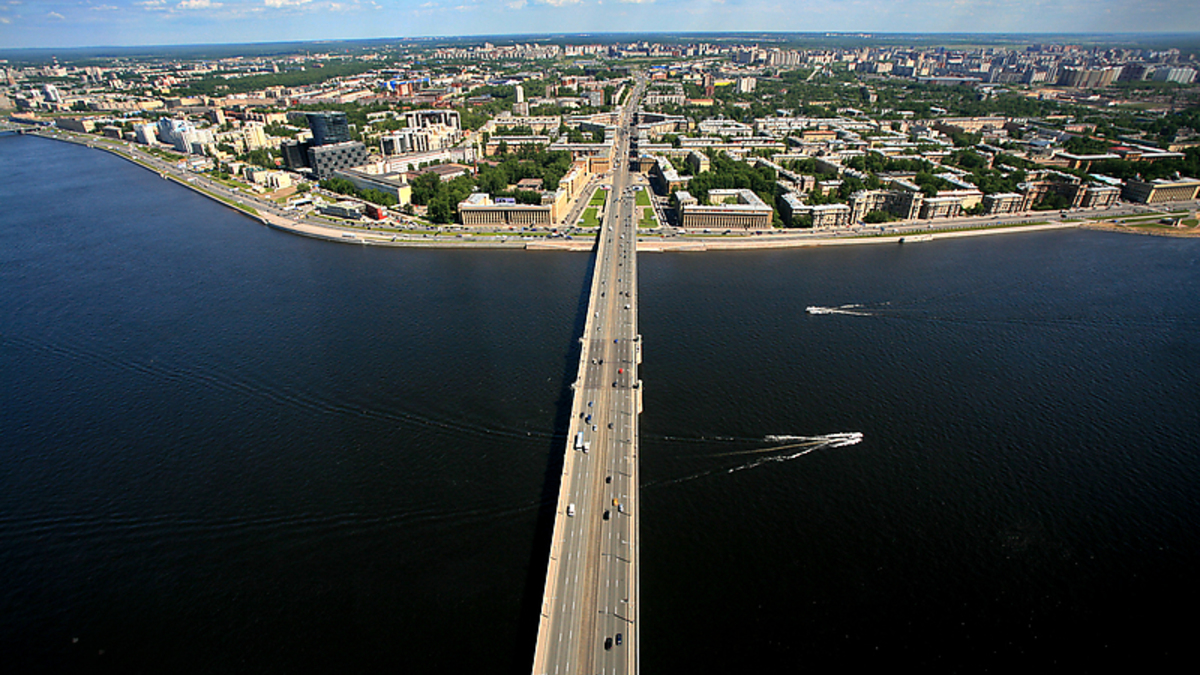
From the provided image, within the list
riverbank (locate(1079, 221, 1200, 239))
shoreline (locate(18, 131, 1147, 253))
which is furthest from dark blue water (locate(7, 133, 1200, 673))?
riverbank (locate(1079, 221, 1200, 239))

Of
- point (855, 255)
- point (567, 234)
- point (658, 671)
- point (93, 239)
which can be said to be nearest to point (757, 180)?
point (855, 255)

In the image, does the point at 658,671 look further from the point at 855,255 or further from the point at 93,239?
the point at 93,239

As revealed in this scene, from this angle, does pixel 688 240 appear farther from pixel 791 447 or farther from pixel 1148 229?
pixel 1148 229

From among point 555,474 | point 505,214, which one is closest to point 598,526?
point 555,474

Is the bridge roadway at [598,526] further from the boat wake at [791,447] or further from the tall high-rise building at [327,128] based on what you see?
the tall high-rise building at [327,128]

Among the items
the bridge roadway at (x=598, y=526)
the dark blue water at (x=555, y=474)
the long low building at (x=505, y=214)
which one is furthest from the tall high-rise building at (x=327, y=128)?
the bridge roadway at (x=598, y=526)

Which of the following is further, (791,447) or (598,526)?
(791,447)
